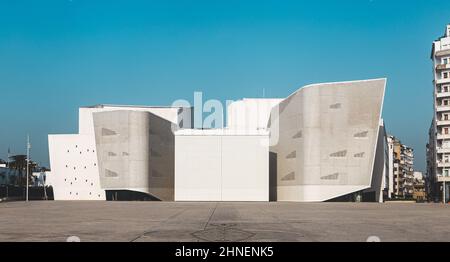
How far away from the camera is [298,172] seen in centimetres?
7350

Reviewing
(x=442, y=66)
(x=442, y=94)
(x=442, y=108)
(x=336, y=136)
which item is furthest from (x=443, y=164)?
(x=336, y=136)

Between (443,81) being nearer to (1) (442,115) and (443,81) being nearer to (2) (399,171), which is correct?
(1) (442,115)

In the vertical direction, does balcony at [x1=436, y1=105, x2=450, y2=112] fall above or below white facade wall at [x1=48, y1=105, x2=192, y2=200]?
above

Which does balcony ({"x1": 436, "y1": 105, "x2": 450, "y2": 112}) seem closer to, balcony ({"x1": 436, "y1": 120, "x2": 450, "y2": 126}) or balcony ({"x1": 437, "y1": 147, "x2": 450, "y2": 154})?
balcony ({"x1": 436, "y1": 120, "x2": 450, "y2": 126})

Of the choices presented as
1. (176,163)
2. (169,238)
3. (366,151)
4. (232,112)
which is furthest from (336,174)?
(169,238)

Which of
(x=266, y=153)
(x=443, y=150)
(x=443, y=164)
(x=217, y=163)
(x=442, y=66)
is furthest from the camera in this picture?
(x=442, y=66)

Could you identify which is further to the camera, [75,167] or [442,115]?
[75,167]

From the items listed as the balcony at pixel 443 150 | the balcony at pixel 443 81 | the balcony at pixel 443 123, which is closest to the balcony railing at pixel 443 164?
the balcony at pixel 443 150

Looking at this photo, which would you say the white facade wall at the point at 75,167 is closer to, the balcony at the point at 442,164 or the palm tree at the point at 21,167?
the palm tree at the point at 21,167

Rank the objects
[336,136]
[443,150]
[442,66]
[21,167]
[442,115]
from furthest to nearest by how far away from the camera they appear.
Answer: [21,167]
[442,115]
[442,66]
[443,150]
[336,136]

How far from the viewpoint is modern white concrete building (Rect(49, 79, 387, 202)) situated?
69312 millimetres

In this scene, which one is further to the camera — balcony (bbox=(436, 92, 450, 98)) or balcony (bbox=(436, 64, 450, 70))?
balcony (bbox=(436, 64, 450, 70))

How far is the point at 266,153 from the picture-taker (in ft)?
248

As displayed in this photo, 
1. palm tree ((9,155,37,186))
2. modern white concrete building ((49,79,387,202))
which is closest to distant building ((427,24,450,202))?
modern white concrete building ((49,79,387,202))
